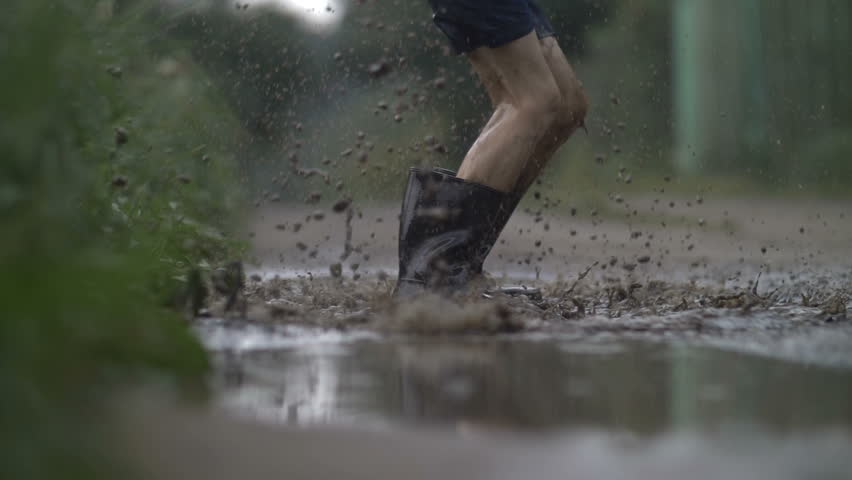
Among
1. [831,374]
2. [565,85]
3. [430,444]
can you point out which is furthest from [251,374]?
[565,85]

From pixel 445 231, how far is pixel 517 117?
0.39 m

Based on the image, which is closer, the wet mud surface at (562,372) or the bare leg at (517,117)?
the wet mud surface at (562,372)

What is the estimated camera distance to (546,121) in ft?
11.4

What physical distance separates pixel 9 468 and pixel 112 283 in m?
0.41

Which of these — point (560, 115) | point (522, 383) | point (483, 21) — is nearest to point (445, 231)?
point (560, 115)

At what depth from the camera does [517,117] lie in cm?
345

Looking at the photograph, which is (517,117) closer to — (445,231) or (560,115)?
(560,115)

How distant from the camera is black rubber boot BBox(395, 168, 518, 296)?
11.1 feet

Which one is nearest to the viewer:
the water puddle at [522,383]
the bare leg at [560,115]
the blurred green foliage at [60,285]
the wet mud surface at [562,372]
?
the blurred green foliage at [60,285]

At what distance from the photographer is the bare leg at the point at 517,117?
342 centimetres

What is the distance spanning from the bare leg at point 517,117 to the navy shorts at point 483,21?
1.3 inches

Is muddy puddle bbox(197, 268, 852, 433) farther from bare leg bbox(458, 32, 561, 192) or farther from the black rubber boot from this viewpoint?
bare leg bbox(458, 32, 561, 192)

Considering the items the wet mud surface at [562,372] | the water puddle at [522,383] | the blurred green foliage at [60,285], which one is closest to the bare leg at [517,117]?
the wet mud surface at [562,372]

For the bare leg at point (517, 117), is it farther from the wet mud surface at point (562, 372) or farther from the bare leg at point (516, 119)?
the wet mud surface at point (562, 372)
